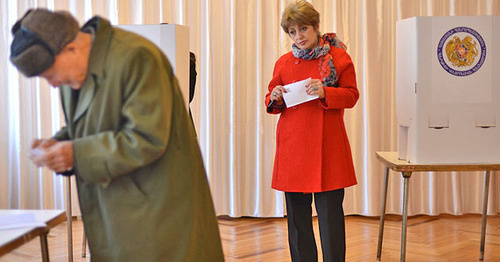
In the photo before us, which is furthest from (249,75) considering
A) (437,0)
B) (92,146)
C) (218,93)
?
(92,146)

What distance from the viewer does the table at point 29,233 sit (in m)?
1.13

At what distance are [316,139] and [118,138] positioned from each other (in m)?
1.46

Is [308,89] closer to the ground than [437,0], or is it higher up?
closer to the ground

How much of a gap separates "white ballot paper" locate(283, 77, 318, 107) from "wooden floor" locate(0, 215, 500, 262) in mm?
1107

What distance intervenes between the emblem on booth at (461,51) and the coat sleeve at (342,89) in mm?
371

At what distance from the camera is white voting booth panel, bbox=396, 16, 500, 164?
8.02 feet

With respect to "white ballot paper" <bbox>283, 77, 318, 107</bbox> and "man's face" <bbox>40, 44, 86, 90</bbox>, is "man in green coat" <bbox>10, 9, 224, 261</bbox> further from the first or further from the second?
"white ballot paper" <bbox>283, 77, 318, 107</bbox>

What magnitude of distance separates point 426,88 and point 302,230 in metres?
0.79

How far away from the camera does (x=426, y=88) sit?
2455 millimetres

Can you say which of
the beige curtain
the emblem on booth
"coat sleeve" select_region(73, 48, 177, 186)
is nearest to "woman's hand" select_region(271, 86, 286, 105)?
the emblem on booth

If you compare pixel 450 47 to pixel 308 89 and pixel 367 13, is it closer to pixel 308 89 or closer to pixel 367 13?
pixel 308 89

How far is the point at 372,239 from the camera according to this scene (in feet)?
12.1

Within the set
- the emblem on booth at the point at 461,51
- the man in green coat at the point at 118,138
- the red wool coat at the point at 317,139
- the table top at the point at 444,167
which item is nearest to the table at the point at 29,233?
the man in green coat at the point at 118,138

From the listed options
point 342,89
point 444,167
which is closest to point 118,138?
point 342,89
